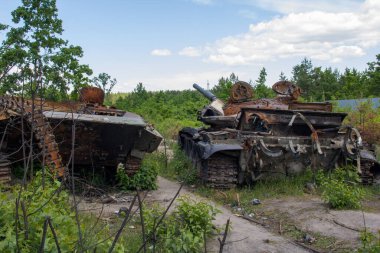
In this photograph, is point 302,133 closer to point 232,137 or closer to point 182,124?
point 232,137

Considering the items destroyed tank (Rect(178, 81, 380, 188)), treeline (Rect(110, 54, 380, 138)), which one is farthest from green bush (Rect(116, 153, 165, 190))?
treeline (Rect(110, 54, 380, 138))

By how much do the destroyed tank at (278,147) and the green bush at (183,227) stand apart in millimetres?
2927

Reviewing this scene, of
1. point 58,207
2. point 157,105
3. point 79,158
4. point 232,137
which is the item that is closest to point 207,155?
point 232,137

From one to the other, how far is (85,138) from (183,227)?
3.02m

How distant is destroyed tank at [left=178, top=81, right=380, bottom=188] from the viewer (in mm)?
9172

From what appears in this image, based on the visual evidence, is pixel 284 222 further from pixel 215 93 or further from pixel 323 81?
pixel 323 81

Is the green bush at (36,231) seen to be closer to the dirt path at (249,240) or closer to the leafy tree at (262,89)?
the dirt path at (249,240)

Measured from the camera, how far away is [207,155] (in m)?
8.93

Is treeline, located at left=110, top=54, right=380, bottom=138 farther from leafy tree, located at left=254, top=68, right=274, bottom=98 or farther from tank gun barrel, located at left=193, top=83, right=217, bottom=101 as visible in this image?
tank gun barrel, located at left=193, top=83, right=217, bottom=101

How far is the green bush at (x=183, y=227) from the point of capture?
490cm

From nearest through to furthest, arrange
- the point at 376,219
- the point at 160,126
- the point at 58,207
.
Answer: the point at 58,207, the point at 376,219, the point at 160,126

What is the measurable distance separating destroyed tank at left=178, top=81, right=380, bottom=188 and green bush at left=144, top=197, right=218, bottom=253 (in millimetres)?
2927

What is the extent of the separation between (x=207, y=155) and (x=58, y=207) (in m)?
4.61

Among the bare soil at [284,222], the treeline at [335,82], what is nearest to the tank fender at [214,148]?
the bare soil at [284,222]
